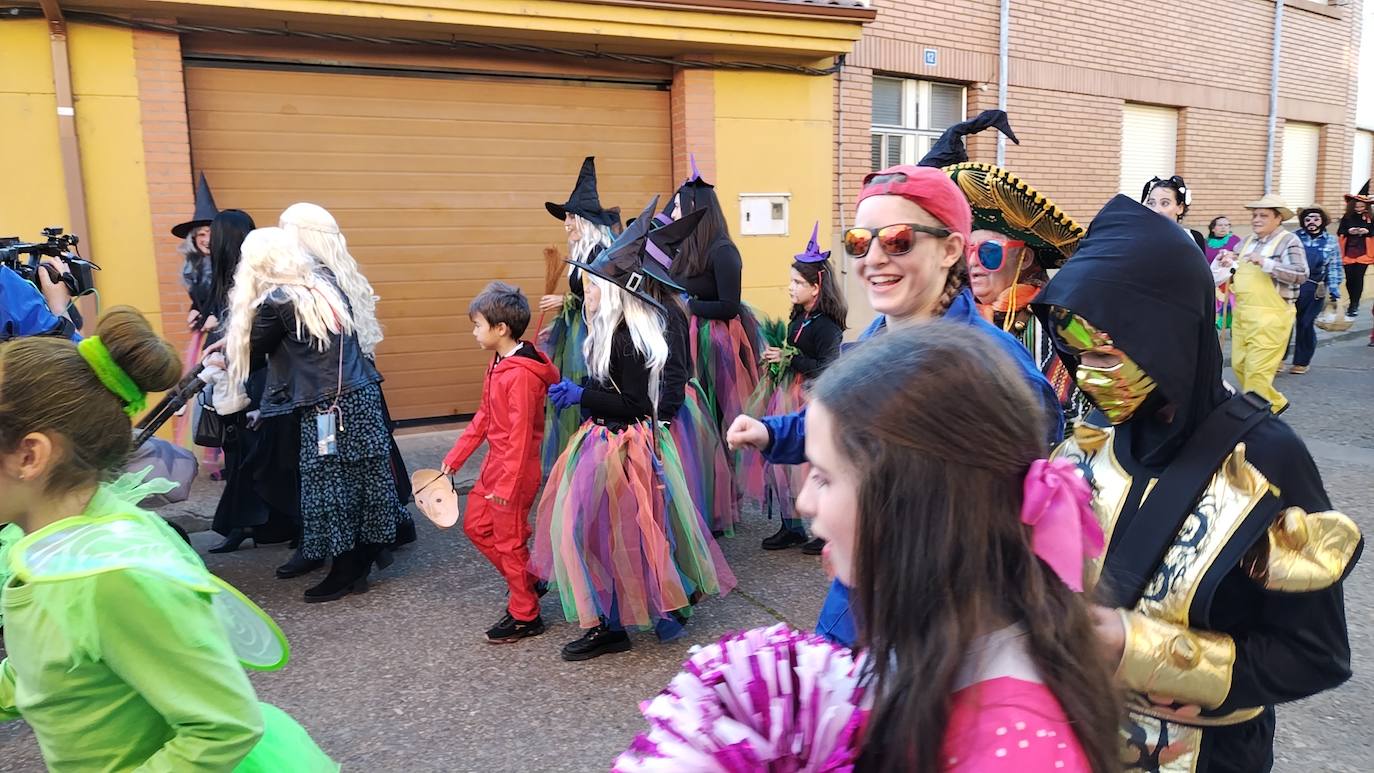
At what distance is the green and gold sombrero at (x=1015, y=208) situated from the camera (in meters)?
3.29

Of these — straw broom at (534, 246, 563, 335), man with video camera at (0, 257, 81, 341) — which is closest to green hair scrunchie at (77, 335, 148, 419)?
man with video camera at (0, 257, 81, 341)

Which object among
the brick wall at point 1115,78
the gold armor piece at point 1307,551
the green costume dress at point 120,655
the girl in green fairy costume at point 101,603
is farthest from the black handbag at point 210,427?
the brick wall at point 1115,78

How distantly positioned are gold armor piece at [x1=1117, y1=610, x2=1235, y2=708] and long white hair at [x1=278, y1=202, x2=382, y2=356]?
14.2 feet

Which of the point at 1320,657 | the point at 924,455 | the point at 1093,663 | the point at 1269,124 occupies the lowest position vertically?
the point at 1320,657

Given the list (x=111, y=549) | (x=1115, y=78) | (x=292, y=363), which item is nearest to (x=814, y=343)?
(x=292, y=363)

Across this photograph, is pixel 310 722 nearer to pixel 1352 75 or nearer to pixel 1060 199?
pixel 1060 199

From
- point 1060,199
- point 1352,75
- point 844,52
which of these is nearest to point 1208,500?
point 844,52

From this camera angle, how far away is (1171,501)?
1.62 m

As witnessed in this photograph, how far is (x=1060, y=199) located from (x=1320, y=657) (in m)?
11.7

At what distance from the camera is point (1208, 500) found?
5.22 feet

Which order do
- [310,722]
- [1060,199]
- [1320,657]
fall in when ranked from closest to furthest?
[1320,657], [310,722], [1060,199]

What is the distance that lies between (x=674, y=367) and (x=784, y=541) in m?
1.93

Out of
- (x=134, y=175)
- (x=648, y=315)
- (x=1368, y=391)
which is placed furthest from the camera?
(x=1368, y=391)

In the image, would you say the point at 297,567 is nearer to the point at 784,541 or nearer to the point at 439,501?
the point at 439,501
